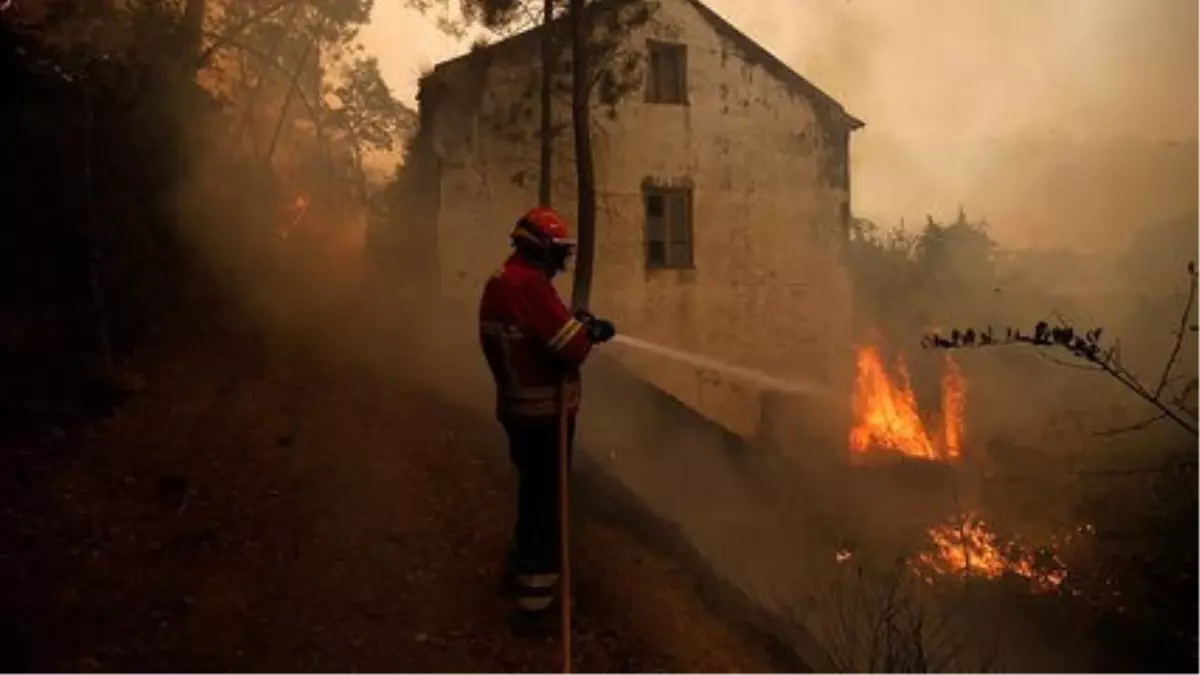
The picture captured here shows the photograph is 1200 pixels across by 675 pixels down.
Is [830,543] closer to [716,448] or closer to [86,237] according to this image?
[716,448]

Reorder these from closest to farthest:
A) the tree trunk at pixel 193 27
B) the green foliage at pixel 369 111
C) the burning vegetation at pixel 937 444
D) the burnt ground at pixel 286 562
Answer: the burnt ground at pixel 286 562 → the burning vegetation at pixel 937 444 → the tree trunk at pixel 193 27 → the green foliage at pixel 369 111

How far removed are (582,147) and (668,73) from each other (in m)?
5.67

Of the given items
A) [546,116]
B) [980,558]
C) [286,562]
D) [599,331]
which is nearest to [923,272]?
[980,558]

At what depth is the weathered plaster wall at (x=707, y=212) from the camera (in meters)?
16.1

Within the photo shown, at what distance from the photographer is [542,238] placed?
5.03 metres

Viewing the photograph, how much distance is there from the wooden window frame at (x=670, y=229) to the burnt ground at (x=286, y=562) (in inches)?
398

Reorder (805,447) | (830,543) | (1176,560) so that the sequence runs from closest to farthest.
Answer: (1176,560) < (830,543) < (805,447)

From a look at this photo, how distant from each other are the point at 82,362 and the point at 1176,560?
1082 centimetres

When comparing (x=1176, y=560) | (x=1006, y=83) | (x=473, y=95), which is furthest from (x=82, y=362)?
(x=1006, y=83)

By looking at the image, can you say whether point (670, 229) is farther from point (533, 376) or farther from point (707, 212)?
point (533, 376)

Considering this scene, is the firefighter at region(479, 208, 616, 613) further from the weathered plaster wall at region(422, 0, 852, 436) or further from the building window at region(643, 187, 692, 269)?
the building window at region(643, 187, 692, 269)

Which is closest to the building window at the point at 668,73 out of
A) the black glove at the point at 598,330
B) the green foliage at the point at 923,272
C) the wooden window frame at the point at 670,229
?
the wooden window frame at the point at 670,229

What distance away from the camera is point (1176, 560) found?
28.8 feet

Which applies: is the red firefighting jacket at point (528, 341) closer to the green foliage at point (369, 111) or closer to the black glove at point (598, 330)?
the black glove at point (598, 330)
